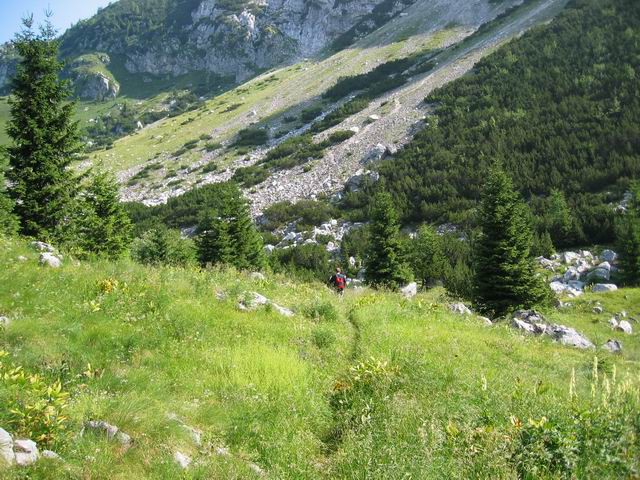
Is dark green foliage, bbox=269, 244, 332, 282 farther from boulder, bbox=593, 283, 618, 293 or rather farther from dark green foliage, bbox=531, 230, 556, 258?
boulder, bbox=593, 283, 618, 293

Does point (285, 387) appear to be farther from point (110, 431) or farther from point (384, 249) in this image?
point (384, 249)

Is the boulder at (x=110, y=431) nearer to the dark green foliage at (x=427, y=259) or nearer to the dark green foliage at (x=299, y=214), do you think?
the dark green foliage at (x=427, y=259)

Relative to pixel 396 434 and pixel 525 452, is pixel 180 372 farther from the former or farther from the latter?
pixel 525 452

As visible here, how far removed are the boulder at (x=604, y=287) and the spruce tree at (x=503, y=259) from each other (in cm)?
559

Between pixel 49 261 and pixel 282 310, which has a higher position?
pixel 49 261

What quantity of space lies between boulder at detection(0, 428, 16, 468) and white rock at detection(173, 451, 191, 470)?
123cm

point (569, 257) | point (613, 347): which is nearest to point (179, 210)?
point (569, 257)

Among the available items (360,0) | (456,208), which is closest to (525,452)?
(456,208)

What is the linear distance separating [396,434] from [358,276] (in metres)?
23.9

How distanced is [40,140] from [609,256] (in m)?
29.4

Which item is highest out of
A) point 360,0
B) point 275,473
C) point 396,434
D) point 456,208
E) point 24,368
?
point 360,0

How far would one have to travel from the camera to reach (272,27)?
15400 centimetres

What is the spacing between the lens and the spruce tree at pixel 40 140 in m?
15.2

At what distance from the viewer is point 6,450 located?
3.30 m
